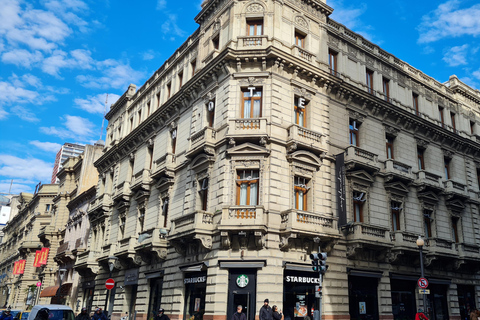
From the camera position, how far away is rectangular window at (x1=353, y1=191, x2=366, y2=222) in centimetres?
2552

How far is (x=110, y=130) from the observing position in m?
43.9

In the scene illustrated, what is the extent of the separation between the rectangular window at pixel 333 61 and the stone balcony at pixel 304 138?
5.50 m

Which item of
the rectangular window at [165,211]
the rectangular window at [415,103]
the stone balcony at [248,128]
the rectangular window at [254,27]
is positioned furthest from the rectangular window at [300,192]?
the rectangular window at [415,103]

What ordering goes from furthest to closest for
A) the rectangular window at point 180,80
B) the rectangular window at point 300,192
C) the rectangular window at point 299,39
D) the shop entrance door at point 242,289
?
the rectangular window at point 180,80 < the rectangular window at point 299,39 < the rectangular window at point 300,192 < the shop entrance door at point 242,289

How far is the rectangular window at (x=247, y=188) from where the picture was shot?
22000 millimetres

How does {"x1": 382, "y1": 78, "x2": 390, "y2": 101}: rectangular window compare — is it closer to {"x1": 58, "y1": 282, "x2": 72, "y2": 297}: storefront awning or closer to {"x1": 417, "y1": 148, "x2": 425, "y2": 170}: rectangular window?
{"x1": 417, "y1": 148, "x2": 425, "y2": 170}: rectangular window

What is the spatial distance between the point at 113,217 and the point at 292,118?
19.9 meters

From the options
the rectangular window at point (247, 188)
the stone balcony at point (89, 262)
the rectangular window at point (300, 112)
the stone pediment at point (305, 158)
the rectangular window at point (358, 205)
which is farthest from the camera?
the stone balcony at point (89, 262)

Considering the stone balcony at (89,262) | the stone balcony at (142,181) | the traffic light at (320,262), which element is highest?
the stone balcony at (142,181)

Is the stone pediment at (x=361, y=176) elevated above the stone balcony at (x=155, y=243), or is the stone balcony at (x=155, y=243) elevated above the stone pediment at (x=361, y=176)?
the stone pediment at (x=361, y=176)

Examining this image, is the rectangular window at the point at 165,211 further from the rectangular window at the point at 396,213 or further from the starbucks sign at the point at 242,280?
the rectangular window at the point at 396,213

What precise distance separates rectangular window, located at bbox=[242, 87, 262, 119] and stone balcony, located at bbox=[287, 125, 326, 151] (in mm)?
2229

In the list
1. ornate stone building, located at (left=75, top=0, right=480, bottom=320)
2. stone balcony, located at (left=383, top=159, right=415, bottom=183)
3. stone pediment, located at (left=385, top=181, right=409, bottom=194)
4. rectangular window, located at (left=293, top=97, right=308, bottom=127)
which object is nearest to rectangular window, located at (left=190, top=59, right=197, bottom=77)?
ornate stone building, located at (left=75, top=0, right=480, bottom=320)

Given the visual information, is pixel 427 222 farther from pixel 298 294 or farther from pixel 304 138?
pixel 298 294
